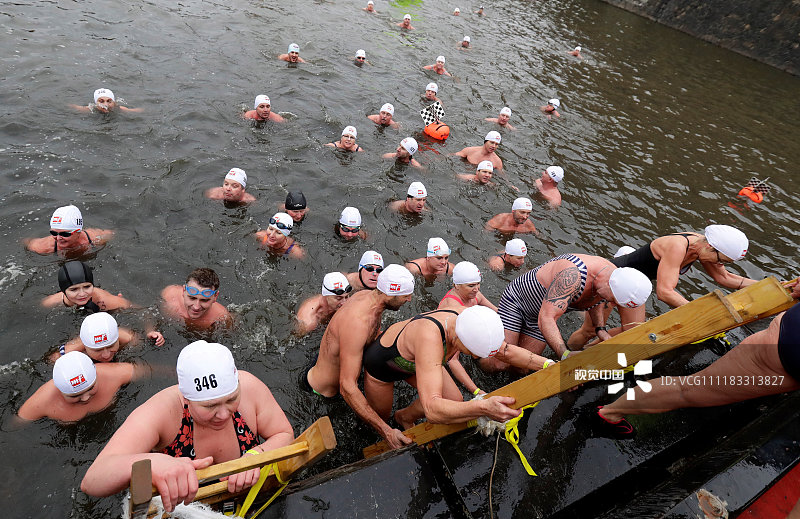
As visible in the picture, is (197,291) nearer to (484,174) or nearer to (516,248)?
(516,248)

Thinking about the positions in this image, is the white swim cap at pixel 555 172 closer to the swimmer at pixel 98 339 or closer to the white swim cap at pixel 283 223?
the white swim cap at pixel 283 223

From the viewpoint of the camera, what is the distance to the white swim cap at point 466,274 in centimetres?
558

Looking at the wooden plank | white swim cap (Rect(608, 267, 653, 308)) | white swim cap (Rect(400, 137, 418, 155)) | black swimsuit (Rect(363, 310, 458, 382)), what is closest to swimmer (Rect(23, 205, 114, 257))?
black swimsuit (Rect(363, 310, 458, 382))

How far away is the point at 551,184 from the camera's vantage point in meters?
11.1

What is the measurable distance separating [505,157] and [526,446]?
10.3m

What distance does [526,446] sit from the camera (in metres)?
3.56

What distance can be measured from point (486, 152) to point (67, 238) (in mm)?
9585

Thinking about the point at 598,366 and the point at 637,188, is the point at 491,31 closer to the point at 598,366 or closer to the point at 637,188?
the point at 637,188

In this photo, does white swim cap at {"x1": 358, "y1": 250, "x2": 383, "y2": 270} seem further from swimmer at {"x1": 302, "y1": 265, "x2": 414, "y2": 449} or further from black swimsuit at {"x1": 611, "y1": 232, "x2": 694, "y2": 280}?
black swimsuit at {"x1": 611, "y1": 232, "x2": 694, "y2": 280}

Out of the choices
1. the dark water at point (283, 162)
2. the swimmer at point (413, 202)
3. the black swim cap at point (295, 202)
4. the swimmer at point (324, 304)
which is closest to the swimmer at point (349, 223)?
the dark water at point (283, 162)

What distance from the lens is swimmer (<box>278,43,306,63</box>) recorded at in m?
15.0

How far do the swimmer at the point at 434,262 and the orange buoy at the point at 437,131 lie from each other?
234 inches

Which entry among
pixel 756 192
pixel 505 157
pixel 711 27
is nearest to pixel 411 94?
pixel 505 157

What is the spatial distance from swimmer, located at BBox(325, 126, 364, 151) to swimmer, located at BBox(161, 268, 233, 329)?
5.84 metres
